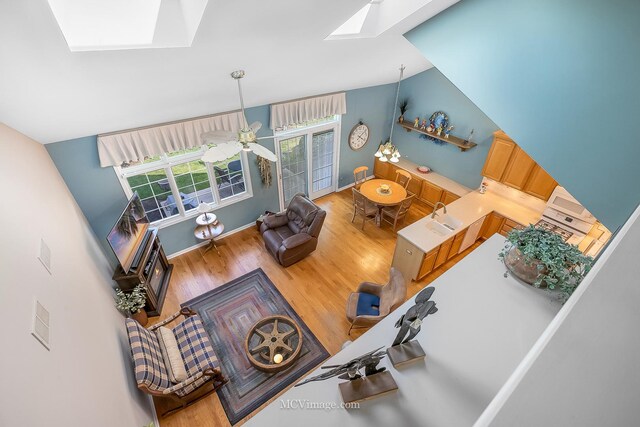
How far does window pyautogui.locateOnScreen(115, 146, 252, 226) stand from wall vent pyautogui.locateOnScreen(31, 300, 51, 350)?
2.71m

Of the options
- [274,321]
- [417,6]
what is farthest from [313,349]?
[417,6]

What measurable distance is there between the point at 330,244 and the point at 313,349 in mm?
2089

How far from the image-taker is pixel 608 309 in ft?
1.72

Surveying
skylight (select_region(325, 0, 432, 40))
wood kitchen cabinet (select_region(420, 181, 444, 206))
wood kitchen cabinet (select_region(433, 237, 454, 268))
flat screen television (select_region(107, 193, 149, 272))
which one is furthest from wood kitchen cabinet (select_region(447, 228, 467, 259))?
flat screen television (select_region(107, 193, 149, 272))

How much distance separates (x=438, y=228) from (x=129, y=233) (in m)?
4.57

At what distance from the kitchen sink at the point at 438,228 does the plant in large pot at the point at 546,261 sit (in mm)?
2433

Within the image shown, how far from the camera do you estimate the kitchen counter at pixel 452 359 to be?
1.34 metres

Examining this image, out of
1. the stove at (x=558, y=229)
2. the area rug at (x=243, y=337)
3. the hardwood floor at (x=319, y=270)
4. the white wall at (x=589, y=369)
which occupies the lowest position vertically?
the area rug at (x=243, y=337)

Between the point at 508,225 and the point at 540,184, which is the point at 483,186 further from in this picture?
the point at 540,184

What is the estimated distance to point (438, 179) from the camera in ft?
20.0

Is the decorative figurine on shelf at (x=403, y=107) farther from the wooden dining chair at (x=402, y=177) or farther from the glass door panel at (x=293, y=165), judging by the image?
the glass door panel at (x=293, y=165)

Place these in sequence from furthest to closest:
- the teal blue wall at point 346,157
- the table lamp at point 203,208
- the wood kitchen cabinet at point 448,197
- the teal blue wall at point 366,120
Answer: the teal blue wall at point 366,120 → the wood kitchen cabinet at point 448,197 → the table lamp at point 203,208 → the teal blue wall at point 346,157

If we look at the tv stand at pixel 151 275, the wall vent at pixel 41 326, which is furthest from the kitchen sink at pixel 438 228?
the wall vent at pixel 41 326

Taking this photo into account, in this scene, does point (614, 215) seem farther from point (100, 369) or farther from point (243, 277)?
point (243, 277)
